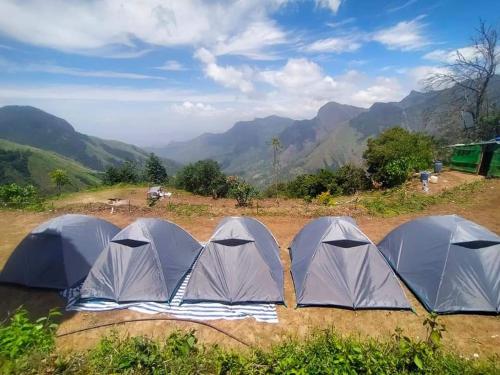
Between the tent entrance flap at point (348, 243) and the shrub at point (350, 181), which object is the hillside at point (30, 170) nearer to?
the shrub at point (350, 181)

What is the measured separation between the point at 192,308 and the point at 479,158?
21650 millimetres

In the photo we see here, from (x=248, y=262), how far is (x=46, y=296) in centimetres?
554

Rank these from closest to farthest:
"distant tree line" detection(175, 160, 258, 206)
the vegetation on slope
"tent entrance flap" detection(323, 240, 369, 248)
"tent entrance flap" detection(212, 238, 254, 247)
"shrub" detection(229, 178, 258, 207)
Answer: the vegetation on slope → "tent entrance flap" detection(323, 240, 369, 248) → "tent entrance flap" detection(212, 238, 254, 247) → "shrub" detection(229, 178, 258, 207) → "distant tree line" detection(175, 160, 258, 206)

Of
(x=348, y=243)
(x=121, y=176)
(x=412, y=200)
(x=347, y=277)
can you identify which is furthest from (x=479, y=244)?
(x=121, y=176)

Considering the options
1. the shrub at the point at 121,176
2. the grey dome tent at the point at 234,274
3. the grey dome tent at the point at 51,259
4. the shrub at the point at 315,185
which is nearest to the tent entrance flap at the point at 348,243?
the grey dome tent at the point at 234,274

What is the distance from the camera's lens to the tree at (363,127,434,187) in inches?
820

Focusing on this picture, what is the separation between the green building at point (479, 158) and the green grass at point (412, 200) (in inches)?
83.7

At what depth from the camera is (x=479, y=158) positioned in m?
19.9

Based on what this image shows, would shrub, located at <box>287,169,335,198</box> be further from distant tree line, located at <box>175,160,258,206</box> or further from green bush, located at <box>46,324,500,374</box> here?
green bush, located at <box>46,324,500,374</box>

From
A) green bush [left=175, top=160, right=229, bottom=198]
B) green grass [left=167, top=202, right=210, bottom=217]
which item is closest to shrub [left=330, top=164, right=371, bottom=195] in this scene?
green bush [left=175, top=160, right=229, bottom=198]

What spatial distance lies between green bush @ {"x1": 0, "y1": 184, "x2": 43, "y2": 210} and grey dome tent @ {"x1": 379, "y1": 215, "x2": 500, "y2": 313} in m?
18.7

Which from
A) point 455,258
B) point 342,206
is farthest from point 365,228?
point 455,258

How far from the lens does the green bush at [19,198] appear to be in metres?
17.2

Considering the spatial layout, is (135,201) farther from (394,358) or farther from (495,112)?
(495,112)
